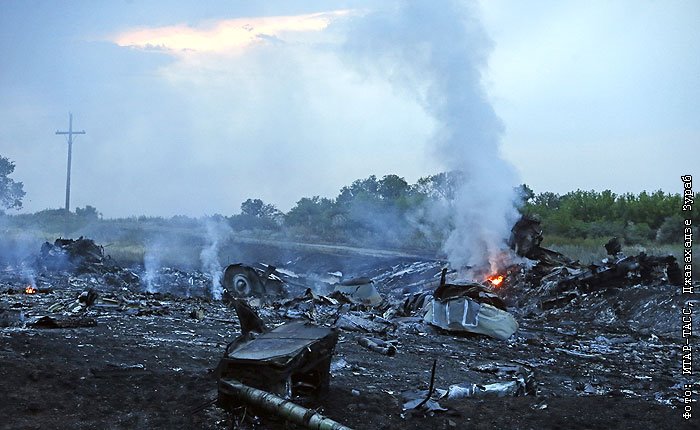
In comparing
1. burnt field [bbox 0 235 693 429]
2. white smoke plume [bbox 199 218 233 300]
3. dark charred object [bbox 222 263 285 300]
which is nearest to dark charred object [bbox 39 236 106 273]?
burnt field [bbox 0 235 693 429]

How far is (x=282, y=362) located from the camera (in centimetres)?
570

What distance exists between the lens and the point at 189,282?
2188 cm

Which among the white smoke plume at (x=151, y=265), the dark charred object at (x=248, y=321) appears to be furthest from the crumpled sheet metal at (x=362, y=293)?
the dark charred object at (x=248, y=321)

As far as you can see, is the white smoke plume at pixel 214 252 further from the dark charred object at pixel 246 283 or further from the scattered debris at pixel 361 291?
the scattered debris at pixel 361 291

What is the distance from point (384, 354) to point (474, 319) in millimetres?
3044

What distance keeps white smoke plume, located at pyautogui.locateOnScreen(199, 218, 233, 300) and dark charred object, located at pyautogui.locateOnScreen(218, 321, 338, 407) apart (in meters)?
12.6

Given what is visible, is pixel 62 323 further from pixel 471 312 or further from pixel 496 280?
pixel 496 280

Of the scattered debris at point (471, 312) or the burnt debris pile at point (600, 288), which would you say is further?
the burnt debris pile at point (600, 288)

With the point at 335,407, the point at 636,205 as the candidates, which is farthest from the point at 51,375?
the point at 636,205

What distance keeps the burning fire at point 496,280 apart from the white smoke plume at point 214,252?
8601 mm

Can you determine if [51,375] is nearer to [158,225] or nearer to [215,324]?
[215,324]

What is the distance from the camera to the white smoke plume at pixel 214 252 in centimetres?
2097

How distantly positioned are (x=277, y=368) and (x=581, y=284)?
13429 millimetres

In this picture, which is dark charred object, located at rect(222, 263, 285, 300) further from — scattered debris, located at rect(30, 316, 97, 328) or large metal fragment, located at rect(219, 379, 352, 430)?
large metal fragment, located at rect(219, 379, 352, 430)
